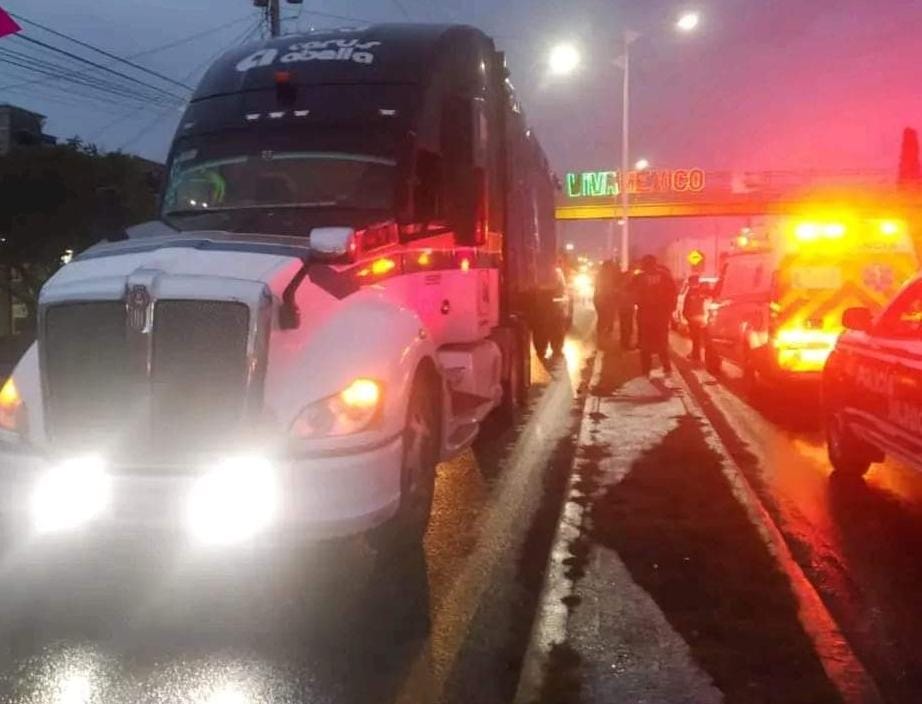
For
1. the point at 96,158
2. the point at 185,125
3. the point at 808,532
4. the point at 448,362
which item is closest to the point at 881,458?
the point at 808,532

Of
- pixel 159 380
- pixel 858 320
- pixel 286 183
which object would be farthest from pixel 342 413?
pixel 858 320

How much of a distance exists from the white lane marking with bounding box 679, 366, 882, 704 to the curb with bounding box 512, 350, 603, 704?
116 cm

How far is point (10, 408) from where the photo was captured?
18.8 ft

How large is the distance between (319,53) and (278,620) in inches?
171

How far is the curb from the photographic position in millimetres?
4562

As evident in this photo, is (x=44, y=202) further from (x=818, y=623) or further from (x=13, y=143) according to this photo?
(x=818, y=623)

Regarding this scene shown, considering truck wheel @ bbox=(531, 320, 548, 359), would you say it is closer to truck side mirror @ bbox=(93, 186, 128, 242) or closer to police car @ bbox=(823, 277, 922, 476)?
police car @ bbox=(823, 277, 922, 476)

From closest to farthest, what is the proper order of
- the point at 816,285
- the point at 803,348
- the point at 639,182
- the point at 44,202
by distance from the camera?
1. the point at 803,348
2. the point at 816,285
3. the point at 44,202
4. the point at 639,182

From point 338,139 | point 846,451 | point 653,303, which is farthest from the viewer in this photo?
point 653,303

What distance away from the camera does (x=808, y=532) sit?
7047mm

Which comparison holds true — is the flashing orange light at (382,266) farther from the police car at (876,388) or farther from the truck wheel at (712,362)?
the truck wheel at (712,362)

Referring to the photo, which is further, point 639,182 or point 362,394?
point 639,182

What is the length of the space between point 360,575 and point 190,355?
5.30ft

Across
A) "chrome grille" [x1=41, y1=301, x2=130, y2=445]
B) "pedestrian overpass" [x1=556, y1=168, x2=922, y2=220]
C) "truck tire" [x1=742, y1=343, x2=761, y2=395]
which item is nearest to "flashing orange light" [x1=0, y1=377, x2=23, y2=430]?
"chrome grille" [x1=41, y1=301, x2=130, y2=445]
